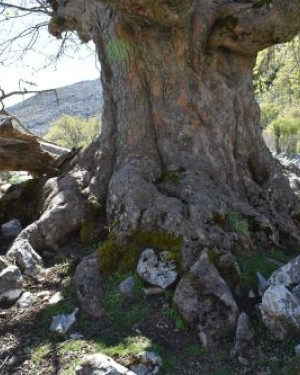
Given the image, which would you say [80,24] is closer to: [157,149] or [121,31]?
[121,31]

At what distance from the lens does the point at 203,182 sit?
6.62 meters

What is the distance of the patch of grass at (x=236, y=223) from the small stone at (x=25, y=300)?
250 cm

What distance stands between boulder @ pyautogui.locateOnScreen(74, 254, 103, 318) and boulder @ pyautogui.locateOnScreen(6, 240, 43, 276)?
0.69 metres

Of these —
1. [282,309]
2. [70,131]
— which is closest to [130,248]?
[282,309]

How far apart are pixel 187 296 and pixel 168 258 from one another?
0.58m

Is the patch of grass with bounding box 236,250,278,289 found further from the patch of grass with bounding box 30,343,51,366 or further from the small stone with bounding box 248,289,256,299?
the patch of grass with bounding box 30,343,51,366

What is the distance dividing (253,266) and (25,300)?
2.62m

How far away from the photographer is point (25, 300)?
18.9ft

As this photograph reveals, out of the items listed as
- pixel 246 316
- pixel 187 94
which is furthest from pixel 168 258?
pixel 187 94

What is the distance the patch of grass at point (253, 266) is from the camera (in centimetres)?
549

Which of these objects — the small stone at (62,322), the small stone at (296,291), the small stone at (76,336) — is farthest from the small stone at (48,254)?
the small stone at (296,291)

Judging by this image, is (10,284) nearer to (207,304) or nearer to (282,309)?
(207,304)

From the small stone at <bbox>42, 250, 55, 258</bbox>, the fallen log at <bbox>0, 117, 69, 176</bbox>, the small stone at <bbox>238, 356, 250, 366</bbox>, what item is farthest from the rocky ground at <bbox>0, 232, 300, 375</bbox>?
the fallen log at <bbox>0, 117, 69, 176</bbox>

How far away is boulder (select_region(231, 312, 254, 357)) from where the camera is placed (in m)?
4.65
